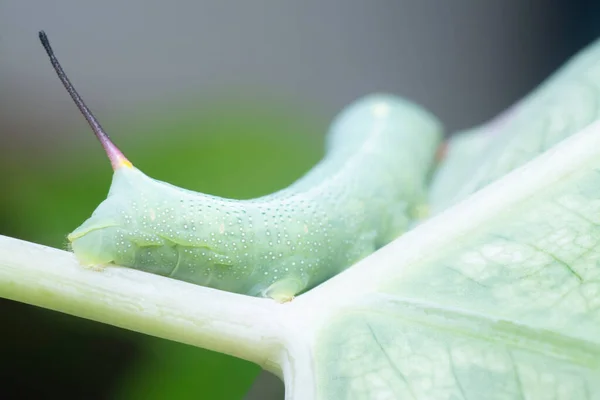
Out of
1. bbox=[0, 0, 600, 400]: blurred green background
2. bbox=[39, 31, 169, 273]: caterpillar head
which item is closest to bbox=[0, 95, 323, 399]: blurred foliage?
bbox=[0, 0, 600, 400]: blurred green background

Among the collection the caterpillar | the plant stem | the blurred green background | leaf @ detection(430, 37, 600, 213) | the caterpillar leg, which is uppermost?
the blurred green background

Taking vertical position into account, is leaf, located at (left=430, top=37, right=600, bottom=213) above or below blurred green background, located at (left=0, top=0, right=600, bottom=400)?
below

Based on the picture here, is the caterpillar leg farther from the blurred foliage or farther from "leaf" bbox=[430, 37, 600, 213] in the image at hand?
the blurred foliage

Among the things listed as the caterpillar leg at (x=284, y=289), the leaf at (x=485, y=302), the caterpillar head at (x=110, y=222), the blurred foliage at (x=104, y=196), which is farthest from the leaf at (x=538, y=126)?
the blurred foliage at (x=104, y=196)

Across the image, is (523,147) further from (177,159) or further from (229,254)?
(177,159)

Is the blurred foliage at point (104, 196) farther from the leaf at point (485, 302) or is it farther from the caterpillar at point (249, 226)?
the leaf at point (485, 302)

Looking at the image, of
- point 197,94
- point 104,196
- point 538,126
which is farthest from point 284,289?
point 197,94

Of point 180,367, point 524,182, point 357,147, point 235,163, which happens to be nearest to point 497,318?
point 524,182
